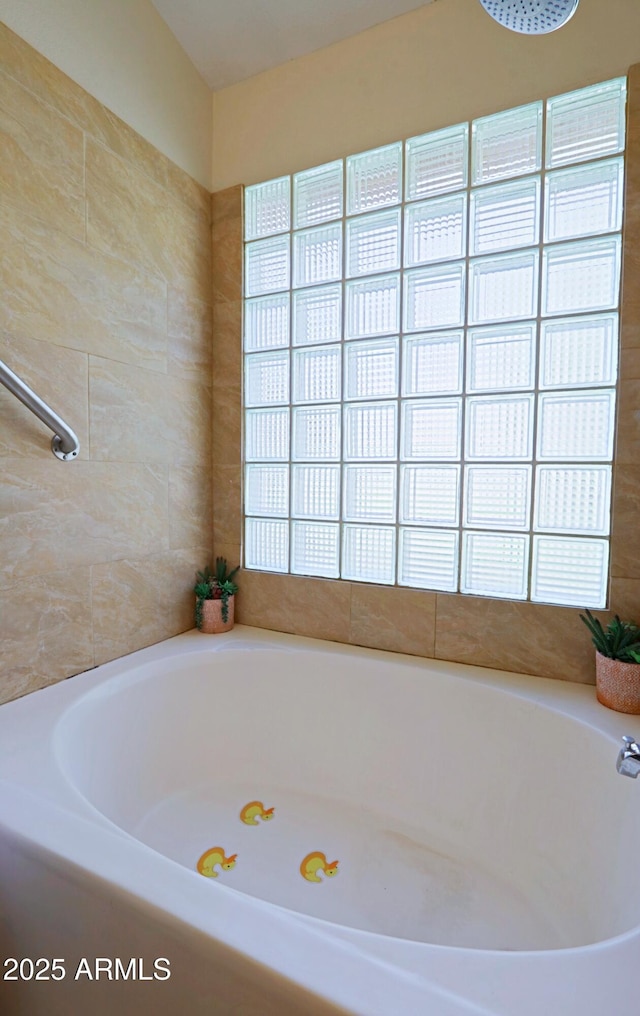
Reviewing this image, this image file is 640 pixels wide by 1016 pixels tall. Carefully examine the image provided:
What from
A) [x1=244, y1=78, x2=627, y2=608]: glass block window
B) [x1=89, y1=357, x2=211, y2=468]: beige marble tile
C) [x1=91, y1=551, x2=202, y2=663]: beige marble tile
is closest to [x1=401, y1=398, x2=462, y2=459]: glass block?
[x1=244, y1=78, x2=627, y2=608]: glass block window

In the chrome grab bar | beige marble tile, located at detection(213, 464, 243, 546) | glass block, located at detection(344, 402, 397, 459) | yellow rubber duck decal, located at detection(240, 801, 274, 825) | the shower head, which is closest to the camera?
the shower head

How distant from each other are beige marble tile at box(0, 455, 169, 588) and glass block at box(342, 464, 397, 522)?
0.61 metres

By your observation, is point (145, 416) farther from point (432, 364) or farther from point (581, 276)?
point (581, 276)

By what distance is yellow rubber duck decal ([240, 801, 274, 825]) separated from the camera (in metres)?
1.31

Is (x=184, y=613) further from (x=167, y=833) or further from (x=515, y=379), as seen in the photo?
(x=515, y=379)

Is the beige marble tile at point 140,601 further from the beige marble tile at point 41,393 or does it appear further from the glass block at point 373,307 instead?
the glass block at point 373,307

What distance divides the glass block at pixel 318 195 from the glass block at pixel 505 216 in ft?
1.46

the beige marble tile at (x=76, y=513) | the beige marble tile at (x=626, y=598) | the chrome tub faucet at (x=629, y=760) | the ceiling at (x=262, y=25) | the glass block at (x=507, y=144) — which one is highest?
the ceiling at (x=262, y=25)

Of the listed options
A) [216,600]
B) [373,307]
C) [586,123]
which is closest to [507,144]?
[586,123]

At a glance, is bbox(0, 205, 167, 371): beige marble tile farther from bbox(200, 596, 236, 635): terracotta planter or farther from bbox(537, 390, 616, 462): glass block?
bbox(537, 390, 616, 462): glass block

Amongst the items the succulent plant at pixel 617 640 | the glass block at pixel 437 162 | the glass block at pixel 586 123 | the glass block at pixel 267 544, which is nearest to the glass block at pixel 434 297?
the glass block at pixel 437 162

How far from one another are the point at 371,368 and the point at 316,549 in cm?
63

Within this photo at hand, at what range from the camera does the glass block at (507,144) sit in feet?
4.26

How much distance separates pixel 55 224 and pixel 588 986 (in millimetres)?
1727
